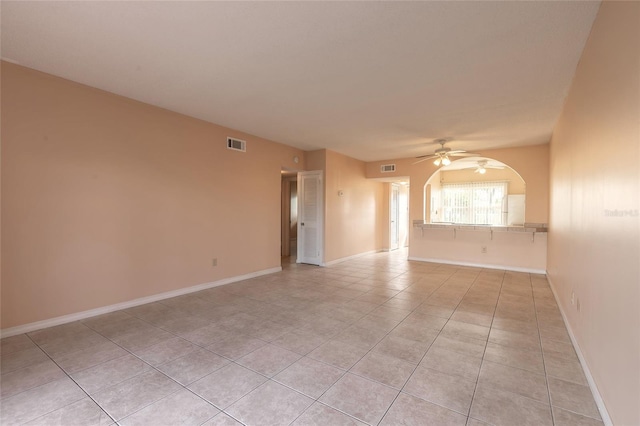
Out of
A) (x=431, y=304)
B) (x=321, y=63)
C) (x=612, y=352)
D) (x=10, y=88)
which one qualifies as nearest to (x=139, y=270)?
(x=10, y=88)

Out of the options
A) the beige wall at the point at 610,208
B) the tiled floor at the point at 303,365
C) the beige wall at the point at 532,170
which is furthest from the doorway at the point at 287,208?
the beige wall at the point at 610,208

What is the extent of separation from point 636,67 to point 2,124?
479cm

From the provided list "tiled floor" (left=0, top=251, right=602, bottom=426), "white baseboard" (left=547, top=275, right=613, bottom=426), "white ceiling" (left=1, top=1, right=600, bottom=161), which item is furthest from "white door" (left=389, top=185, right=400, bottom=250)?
"white baseboard" (left=547, top=275, right=613, bottom=426)

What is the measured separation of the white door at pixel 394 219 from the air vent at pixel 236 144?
17.5ft

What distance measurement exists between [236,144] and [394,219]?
5.94 m

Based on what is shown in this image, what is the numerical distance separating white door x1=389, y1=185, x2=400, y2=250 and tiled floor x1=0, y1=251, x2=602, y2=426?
5.02 m

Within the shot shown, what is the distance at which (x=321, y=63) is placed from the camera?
2.70 metres

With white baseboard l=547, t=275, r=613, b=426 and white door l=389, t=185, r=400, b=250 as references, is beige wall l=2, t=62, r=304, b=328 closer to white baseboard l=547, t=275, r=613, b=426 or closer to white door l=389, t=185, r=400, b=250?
white baseboard l=547, t=275, r=613, b=426

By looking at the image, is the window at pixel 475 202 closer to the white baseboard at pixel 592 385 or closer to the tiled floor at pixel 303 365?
the tiled floor at pixel 303 365

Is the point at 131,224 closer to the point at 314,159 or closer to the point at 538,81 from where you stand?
the point at 314,159

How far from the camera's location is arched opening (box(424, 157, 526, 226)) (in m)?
8.17

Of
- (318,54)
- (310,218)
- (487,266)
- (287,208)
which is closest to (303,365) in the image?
(318,54)

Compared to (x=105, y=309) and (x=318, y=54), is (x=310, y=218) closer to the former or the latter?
(x=105, y=309)

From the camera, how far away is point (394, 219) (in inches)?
363
